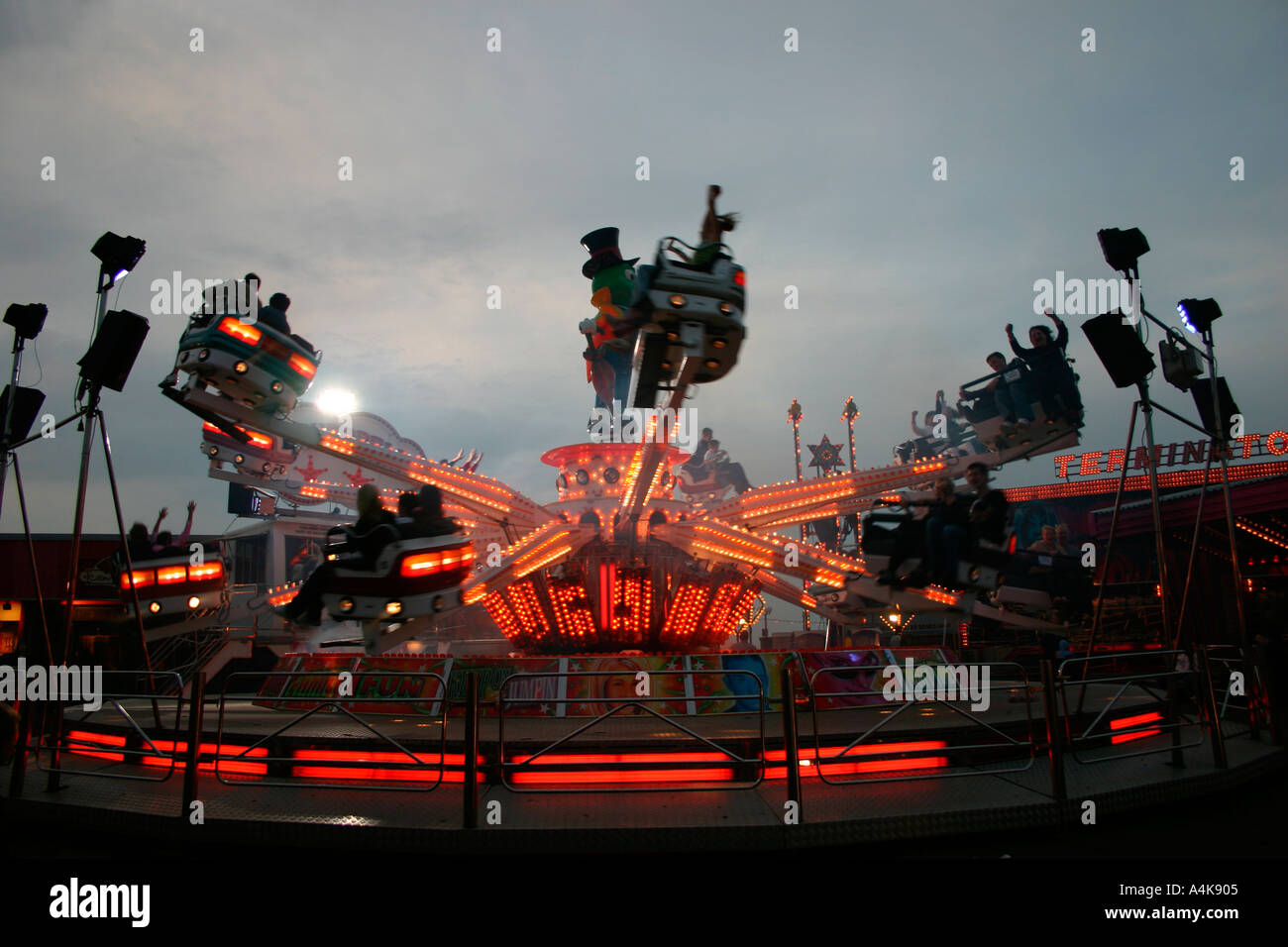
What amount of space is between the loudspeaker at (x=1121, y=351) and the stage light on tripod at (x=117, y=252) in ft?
32.1

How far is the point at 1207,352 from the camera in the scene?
8.84 meters

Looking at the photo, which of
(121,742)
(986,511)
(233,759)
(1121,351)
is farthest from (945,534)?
(121,742)

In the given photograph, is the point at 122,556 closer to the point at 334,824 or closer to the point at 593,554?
the point at 334,824

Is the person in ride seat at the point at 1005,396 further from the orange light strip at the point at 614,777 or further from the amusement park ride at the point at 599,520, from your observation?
the orange light strip at the point at 614,777

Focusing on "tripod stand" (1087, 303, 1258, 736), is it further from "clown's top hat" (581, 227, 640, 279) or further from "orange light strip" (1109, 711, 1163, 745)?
"clown's top hat" (581, 227, 640, 279)

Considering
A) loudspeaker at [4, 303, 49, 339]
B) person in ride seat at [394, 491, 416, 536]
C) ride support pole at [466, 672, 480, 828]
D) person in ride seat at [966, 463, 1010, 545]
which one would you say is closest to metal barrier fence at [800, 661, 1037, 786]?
person in ride seat at [966, 463, 1010, 545]

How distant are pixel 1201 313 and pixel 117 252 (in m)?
11.6

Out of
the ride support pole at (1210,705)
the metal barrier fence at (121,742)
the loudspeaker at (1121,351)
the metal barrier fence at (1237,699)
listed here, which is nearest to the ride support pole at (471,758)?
the metal barrier fence at (121,742)

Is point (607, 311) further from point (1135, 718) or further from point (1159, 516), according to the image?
point (1135, 718)

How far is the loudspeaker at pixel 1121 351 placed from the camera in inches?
309

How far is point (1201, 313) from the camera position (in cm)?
871

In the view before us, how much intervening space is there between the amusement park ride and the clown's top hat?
211cm
